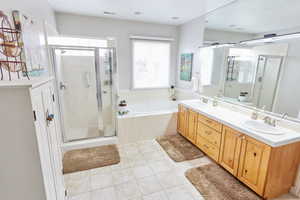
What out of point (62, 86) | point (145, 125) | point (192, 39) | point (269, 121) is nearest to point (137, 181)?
point (145, 125)

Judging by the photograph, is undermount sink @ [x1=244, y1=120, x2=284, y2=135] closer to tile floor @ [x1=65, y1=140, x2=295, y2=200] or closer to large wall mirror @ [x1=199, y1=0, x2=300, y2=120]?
large wall mirror @ [x1=199, y1=0, x2=300, y2=120]

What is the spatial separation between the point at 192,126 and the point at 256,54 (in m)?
1.54

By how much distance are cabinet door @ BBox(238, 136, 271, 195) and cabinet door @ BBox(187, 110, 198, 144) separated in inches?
36.8

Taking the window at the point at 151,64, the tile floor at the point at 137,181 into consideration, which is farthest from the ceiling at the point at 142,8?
the tile floor at the point at 137,181

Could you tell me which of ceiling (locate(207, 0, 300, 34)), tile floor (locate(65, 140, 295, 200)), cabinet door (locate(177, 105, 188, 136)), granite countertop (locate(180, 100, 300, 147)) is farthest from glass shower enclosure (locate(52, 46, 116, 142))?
ceiling (locate(207, 0, 300, 34))

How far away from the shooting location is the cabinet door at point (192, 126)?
2.78 meters

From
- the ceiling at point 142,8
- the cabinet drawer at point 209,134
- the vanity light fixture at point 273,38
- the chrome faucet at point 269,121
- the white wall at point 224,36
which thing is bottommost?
the cabinet drawer at point 209,134

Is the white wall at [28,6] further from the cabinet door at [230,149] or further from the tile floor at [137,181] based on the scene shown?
the cabinet door at [230,149]

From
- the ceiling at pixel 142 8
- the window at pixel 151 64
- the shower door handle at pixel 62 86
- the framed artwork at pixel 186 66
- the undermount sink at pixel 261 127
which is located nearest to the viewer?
the undermount sink at pixel 261 127

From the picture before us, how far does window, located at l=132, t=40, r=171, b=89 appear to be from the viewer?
397 cm

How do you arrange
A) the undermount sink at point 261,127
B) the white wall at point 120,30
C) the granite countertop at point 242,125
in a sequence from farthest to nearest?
1. the white wall at point 120,30
2. the undermount sink at point 261,127
3. the granite countertop at point 242,125

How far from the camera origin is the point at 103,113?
10.5ft

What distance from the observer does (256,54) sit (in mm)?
2271

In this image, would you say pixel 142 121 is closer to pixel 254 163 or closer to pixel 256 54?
pixel 254 163
